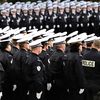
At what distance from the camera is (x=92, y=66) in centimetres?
877

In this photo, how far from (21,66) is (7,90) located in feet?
2.12

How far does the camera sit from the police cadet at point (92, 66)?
344 inches

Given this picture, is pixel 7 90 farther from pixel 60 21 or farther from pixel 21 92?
pixel 60 21

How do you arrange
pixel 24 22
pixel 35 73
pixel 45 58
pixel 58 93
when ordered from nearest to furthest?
pixel 35 73
pixel 45 58
pixel 58 93
pixel 24 22

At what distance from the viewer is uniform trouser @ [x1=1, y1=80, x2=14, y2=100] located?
903 cm

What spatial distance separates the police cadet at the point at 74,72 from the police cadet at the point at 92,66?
255 mm

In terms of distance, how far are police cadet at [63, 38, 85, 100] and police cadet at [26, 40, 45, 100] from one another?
18.2 inches

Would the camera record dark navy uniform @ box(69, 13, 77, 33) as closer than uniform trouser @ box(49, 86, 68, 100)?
No

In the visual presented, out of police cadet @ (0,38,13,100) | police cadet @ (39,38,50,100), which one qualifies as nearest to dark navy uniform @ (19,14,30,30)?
police cadet @ (39,38,50,100)

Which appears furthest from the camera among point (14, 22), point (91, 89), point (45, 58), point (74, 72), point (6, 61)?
point (14, 22)

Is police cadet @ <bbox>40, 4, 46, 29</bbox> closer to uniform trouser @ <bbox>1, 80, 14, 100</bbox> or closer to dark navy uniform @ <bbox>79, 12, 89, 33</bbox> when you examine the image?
dark navy uniform @ <bbox>79, 12, 89, 33</bbox>

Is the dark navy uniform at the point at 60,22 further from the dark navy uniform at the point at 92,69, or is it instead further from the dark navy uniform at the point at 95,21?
the dark navy uniform at the point at 92,69

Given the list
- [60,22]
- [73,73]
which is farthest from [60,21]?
[73,73]

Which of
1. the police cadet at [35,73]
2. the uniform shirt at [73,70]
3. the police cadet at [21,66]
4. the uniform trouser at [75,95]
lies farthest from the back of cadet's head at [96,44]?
the police cadet at [21,66]
